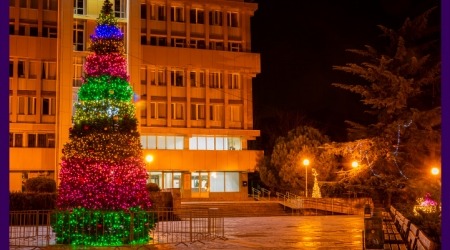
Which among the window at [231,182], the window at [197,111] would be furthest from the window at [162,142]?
the window at [231,182]

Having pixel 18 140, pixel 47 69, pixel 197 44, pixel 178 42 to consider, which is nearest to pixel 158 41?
pixel 178 42

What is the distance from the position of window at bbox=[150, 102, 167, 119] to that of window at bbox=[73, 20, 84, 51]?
347 inches

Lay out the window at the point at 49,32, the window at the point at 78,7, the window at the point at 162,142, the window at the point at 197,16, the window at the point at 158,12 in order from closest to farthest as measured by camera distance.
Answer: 1. the window at the point at 78,7
2. the window at the point at 49,32
3. the window at the point at 162,142
4. the window at the point at 158,12
5. the window at the point at 197,16

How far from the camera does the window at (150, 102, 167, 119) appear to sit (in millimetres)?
55719

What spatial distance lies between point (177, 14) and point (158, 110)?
870 centimetres

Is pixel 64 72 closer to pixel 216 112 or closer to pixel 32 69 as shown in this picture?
pixel 32 69

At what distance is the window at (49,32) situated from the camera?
172 feet

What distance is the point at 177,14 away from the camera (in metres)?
57.9

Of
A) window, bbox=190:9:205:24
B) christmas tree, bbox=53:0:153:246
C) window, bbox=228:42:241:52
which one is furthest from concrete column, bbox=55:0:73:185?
christmas tree, bbox=53:0:153:246

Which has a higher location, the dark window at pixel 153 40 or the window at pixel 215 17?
the window at pixel 215 17

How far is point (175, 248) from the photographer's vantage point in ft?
63.4

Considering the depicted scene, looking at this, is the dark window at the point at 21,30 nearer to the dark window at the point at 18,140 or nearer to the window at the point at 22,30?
the window at the point at 22,30

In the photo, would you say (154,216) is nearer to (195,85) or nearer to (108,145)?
(108,145)

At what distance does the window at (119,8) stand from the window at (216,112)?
41.1ft
